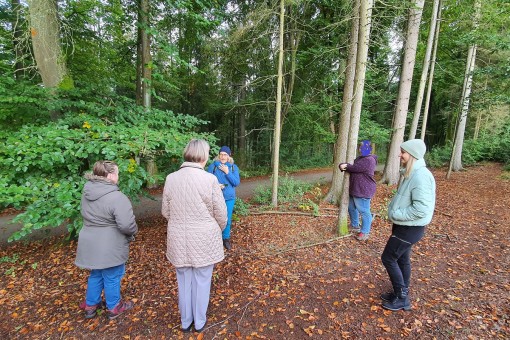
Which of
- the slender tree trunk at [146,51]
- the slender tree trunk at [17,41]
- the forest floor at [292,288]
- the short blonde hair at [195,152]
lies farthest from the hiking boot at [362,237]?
the slender tree trunk at [17,41]

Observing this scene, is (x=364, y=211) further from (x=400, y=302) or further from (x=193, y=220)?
(x=193, y=220)

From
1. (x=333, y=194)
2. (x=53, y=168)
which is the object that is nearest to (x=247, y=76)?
(x=333, y=194)

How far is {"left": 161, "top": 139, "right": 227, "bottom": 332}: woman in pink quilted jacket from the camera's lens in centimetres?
242

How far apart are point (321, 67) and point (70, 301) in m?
11.6

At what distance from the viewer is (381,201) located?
7121 millimetres

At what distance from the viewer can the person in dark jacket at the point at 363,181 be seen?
4535 mm

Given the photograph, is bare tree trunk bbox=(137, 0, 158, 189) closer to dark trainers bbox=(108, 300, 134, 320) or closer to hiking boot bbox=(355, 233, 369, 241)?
dark trainers bbox=(108, 300, 134, 320)

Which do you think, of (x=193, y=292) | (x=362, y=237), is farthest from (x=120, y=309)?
(x=362, y=237)

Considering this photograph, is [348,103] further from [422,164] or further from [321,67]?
[321,67]

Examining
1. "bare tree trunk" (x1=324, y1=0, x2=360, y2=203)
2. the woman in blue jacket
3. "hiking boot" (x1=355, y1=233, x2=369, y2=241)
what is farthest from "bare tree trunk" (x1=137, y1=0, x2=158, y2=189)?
"bare tree trunk" (x1=324, y1=0, x2=360, y2=203)

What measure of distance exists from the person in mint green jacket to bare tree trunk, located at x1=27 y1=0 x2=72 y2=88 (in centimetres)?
594

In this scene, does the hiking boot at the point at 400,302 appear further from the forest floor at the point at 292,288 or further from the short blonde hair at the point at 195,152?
the short blonde hair at the point at 195,152

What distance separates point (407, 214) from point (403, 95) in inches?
290

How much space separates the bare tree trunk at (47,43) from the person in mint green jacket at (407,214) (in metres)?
5.94
